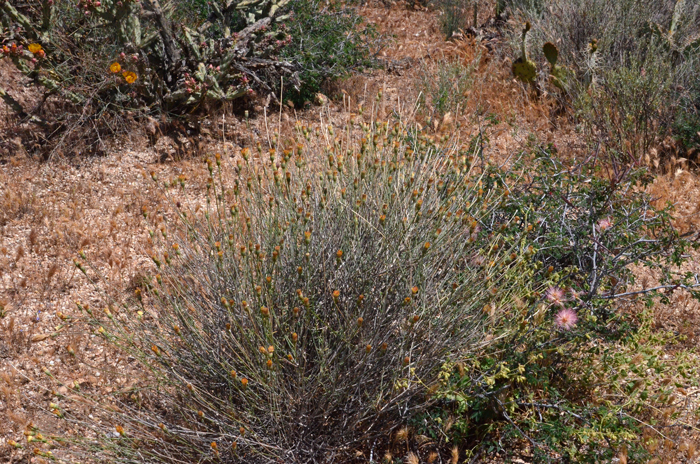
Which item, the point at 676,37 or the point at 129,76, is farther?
the point at 676,37

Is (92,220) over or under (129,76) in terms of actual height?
under

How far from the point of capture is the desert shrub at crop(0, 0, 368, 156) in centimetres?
462

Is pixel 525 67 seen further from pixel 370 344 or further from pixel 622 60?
pixel 370 344

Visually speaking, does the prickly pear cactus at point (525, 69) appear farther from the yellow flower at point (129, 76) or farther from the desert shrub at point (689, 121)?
the yellow flower at point (129, 76)

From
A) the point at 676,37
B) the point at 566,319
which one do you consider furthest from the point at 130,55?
the point at 676,37

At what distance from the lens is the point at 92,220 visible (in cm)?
407

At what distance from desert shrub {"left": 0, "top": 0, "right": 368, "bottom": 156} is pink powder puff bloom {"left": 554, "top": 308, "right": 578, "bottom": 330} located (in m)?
2.87

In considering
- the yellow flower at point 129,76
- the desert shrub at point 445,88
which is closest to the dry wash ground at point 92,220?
the desert shrub at point 445,88

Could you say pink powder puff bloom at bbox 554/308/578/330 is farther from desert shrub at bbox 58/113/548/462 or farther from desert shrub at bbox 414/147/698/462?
desert shrub at bbox 58/113/548/462

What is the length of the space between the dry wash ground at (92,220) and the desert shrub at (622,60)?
1.07ft

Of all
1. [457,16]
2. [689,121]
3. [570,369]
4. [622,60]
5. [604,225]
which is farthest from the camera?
[457,16]

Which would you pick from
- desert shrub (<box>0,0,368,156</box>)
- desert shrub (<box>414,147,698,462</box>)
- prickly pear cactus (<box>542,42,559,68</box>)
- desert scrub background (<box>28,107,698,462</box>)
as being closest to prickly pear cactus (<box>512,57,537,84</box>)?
prickly pear cactus (<box>542,42,559,68</box>)

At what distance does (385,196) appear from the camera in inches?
109

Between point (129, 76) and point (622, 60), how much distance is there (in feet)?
13.8
